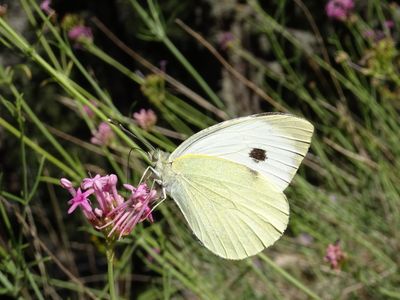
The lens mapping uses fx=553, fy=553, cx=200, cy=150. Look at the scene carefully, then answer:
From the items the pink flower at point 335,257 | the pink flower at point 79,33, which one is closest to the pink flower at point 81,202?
the pink flower at point 335,257

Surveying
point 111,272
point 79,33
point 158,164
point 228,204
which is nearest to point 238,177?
point 228,204

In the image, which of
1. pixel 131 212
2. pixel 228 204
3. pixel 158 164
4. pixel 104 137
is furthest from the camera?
pixel 104 137

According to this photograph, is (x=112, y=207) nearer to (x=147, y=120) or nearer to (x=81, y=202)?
(x=81, y=202)

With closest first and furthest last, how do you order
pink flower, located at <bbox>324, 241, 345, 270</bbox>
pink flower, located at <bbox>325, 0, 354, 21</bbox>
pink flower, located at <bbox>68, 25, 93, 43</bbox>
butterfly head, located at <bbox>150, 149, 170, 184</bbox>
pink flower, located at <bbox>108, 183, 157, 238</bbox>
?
pink flower, located at <bbox>108, 183, 157, 238</bbox> < butterfly head, located at <bbox>150, 149, 170, 184</bbox> < pink flower, located at <bbox>324, 241, 345, 270</bbox> < pink flower, located at <bbox>68, 25, 93, 43</bbox> < pink flower, located at <bbox>325, 0, 354, 21</bbox>

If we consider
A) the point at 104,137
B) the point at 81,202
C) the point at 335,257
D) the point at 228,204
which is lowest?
the point at 335,257

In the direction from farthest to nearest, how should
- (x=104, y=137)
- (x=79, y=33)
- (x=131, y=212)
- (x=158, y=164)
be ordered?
(x=79, y=33) → (x=104, y=137) → (x=158, y=164) → (x=131, y=212)

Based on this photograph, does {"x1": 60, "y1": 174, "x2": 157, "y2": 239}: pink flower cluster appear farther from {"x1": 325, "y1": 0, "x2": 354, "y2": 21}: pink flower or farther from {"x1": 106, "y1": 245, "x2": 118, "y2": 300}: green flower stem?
{"x1": 325, "y1": 0, "x2": 354, "y2": 21}: pink flower

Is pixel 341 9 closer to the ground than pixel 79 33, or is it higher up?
closer to the ground

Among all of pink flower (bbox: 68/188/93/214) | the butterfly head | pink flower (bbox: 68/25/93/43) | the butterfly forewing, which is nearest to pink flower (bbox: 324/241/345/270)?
the butterfly forewing
